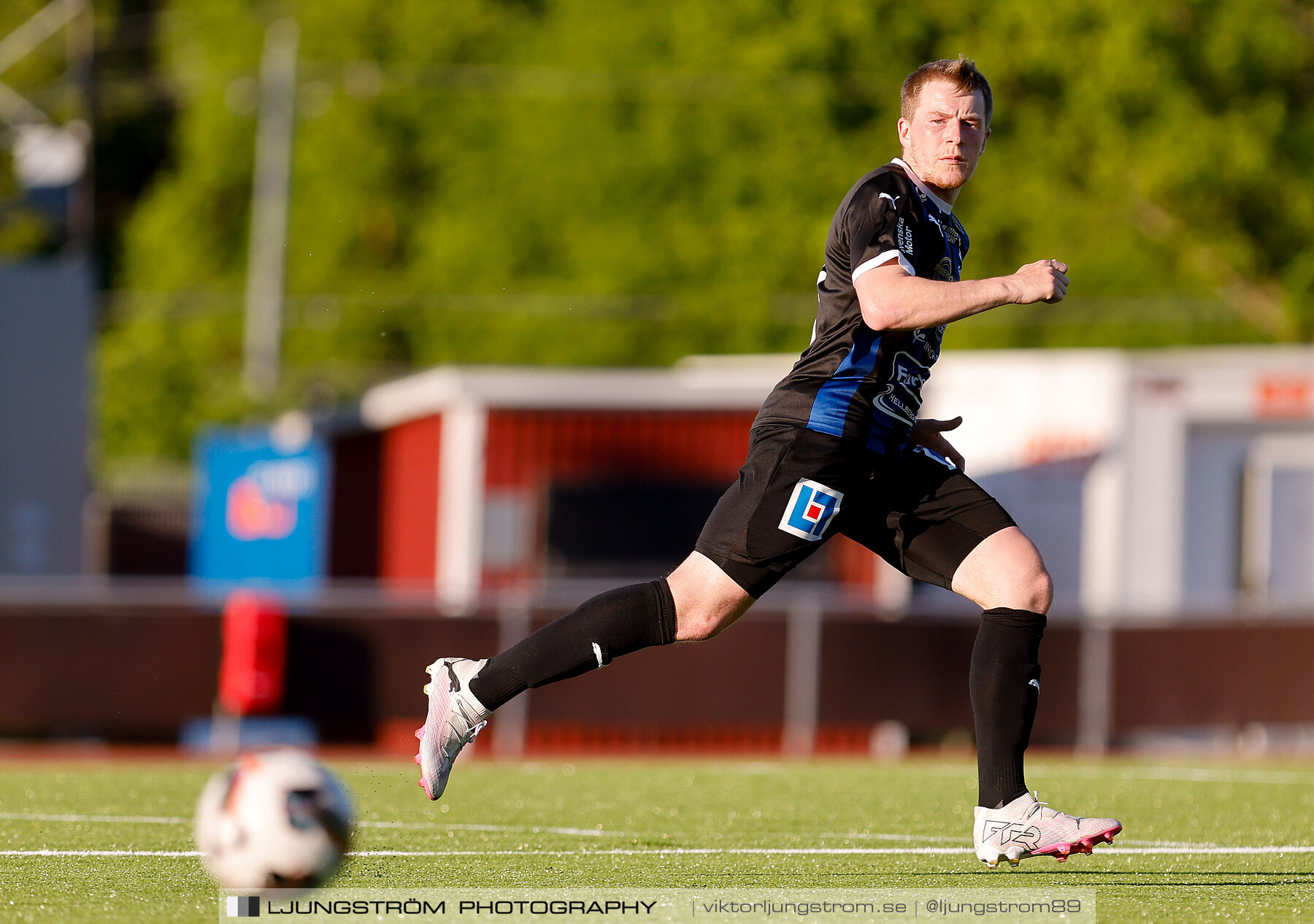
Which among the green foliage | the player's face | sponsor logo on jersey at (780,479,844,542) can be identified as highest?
the green foliage

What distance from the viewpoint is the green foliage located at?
106 feet

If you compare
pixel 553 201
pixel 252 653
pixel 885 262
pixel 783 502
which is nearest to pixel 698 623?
pixel 783 502

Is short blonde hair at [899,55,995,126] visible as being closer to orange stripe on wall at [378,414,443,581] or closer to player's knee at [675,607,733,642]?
player's knee at [675,607,733,642]

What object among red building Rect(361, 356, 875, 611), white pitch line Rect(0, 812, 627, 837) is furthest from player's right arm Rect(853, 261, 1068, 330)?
red building Rect(361, 356, 875, 611)

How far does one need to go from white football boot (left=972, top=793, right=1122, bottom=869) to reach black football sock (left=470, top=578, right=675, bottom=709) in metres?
1.01

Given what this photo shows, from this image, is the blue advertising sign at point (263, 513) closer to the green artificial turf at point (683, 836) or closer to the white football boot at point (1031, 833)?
the green artificial turf at point (683, 836)

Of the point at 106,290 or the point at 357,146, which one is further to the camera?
the point at 106,290

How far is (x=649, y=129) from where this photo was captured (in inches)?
1821

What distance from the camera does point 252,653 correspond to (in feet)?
50.1

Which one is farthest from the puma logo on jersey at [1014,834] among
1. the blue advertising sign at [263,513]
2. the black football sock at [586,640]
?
the blue advertising sign at [263,513]

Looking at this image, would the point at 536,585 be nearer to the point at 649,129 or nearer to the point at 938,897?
the point at 938,897

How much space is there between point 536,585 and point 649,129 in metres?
28.9

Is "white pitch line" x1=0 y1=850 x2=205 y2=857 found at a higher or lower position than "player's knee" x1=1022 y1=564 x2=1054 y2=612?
lower


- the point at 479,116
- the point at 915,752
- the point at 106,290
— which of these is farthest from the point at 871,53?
the point at 106,290
